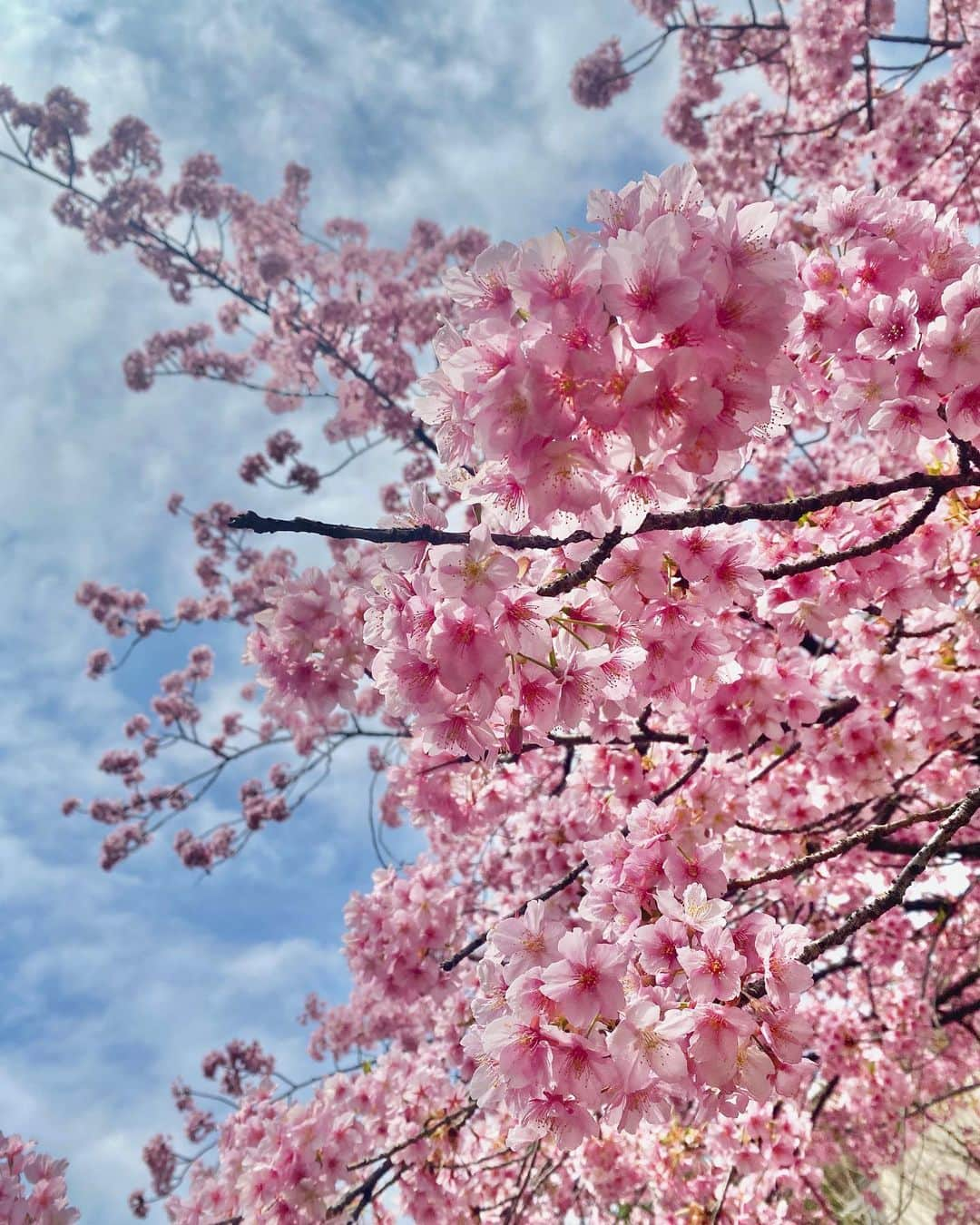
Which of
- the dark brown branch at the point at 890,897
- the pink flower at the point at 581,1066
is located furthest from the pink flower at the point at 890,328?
the pink flower at the point at 581,1066

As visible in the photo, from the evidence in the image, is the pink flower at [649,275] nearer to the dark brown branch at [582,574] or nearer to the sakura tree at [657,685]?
the sakura tree at [657,685]

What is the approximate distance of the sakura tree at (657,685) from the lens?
1.42 metres

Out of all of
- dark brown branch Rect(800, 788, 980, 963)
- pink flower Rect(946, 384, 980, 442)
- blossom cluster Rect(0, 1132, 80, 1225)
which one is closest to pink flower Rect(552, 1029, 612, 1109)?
dark brown branch Rect(800, 788, 980, 963)

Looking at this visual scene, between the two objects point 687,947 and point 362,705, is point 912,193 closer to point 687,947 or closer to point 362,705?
point 362,705

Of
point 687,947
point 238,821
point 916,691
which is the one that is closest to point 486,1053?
point 687,947

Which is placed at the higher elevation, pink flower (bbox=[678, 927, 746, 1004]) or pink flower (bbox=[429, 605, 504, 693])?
pink flower (bbox=[429, 605, 504, 693])

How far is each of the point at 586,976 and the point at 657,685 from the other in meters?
0.84

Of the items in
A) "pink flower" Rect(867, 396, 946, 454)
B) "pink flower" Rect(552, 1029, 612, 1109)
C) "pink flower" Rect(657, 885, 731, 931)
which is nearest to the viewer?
"pink flower" Rect(552, 1029, 612, 1109)

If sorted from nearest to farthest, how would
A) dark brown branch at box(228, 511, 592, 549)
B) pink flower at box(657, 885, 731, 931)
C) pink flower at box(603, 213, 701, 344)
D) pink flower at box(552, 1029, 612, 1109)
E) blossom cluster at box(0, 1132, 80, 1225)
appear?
pink flower at box(603, 213, 701, 344), dark brown branch at box(228, 511, 592, 549), pink flower at box(552, 1029, 612, 1109), pink flower at box(657, 885, 731, 931), blossom cluster at box(0, 1132, 80, 1225)

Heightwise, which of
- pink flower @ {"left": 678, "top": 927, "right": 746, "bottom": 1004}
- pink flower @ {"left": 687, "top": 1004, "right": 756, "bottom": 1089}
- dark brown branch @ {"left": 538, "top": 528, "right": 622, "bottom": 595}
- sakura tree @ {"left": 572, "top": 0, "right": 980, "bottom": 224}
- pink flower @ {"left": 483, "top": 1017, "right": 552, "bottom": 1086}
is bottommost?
pink flower @ {"left": 687, "top": 1004, "right": 756, "bottom": 1089}

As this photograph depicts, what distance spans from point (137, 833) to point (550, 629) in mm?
11839

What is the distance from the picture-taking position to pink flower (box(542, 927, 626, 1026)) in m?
1.71

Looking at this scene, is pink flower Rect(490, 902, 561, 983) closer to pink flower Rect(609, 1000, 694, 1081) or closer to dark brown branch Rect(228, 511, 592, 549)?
pink flower Rect(609, 1000, 694, 1081)

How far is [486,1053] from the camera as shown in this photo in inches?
69.4
